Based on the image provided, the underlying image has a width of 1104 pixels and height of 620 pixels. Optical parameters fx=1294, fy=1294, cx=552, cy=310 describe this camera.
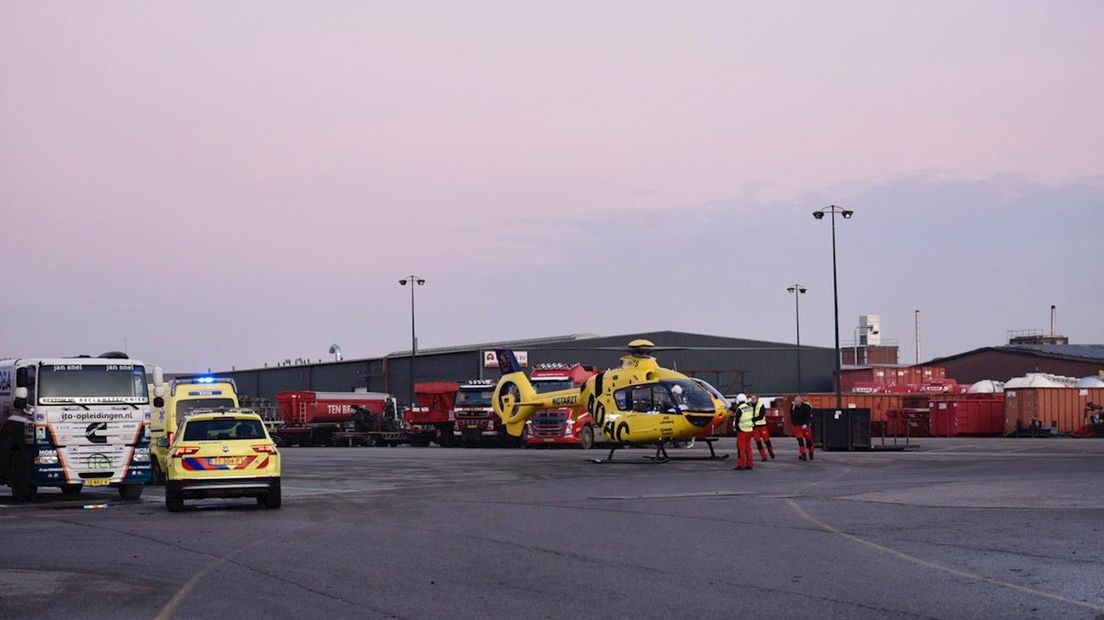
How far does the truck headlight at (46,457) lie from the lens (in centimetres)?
2399

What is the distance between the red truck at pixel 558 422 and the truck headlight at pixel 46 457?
934 inches

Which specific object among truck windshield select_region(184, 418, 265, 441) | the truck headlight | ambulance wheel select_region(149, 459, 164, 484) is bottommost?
ambulance wheel select_region(149, 459, 164, 484)

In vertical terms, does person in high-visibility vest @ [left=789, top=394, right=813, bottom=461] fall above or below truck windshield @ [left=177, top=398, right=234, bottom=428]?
below

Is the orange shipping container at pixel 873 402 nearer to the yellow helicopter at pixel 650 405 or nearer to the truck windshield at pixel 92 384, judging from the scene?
the yellow helicopter at pixel 650 405

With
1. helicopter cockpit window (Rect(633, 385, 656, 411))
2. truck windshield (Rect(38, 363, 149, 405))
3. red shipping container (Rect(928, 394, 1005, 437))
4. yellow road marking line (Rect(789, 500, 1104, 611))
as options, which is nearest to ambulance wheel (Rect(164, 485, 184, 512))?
truck windshield (Rect(38, 363, 149, 405))

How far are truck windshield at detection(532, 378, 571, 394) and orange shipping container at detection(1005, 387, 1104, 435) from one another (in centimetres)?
1830

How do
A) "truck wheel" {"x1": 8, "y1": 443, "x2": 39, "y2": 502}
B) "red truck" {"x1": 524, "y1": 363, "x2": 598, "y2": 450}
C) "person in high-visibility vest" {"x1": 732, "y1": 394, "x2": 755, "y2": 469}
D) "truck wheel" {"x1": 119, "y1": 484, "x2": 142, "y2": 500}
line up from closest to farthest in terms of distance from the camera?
"truck wheel" {"x1": 8, "y1": 443, "x2": 39, "y2": 502} < "truck wheel" {"x1": 119, "y1": 484, "x2": 142, "y2": 500} < "person in high-visibility vest" {"x1": 732, "y1": 394, "x2": 755, "y2": 469} < "red truck" {"x1": 524, "y1": 363, "x2": 598, "y2": 450}

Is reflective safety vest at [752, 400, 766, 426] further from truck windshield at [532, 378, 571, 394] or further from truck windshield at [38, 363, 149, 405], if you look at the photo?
truck windshield at [532, 378, 571, 394]

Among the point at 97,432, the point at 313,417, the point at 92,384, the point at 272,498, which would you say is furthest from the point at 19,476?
the point at 313,417

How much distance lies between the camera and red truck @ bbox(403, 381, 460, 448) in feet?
197

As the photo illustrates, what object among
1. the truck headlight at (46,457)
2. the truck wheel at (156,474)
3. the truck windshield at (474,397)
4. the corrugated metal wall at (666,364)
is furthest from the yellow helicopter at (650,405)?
the corrugated metal wall at (666,364)

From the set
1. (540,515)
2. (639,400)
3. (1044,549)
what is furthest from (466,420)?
(1044,549)

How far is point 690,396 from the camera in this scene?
3262cm

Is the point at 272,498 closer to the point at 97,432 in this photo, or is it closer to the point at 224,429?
the point at 224,429
